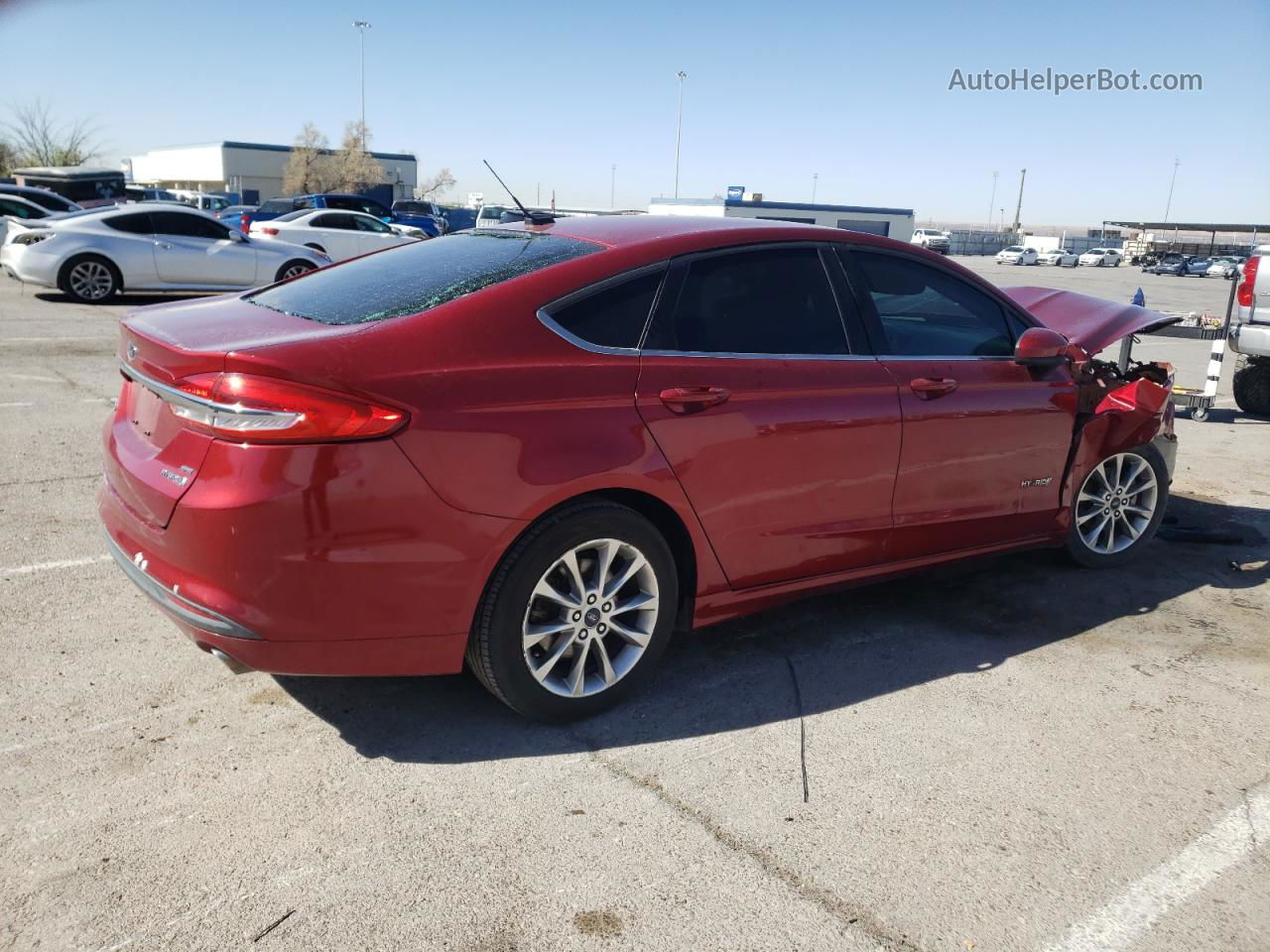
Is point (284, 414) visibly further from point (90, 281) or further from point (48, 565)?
point (90, 281)

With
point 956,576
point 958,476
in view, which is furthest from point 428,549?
point 956,576

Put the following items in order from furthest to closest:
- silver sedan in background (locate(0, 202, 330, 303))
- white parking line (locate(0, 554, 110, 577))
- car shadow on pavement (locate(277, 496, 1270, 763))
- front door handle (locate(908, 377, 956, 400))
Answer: silver sedan in background (locate(0, 202, 330, 303)), white parking line (locate(0, 554, 110, 577)), front door handle (locate(908, 377, 956, 400)), car shadow on pavement (locate(277, 496, 1270, 763))

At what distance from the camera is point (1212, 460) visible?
791 cm

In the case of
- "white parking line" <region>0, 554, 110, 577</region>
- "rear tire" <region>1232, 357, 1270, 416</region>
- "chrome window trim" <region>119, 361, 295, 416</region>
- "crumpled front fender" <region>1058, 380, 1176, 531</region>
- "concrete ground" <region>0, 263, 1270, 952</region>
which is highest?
"chrome window trim" <region>119, 361, 295, 416</region>

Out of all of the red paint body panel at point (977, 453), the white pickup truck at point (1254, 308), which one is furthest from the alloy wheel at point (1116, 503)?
the white pickup truck at point (1254, 308)

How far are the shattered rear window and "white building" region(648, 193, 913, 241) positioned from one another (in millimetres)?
46947

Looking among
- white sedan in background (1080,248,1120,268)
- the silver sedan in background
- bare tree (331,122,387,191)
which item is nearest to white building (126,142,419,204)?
bare tree (331,122,387,191)

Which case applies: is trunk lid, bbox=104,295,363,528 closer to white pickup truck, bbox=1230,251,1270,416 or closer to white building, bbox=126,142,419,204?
white pickup truck, bbox=1230,251,1270,416

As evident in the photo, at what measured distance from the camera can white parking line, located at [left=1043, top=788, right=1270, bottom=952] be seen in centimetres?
252

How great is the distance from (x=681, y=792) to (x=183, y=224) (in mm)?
13948

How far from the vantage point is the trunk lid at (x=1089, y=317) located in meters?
4.94

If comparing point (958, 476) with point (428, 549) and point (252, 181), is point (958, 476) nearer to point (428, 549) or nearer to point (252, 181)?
point (428, 549)

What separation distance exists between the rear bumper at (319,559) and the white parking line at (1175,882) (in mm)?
1843

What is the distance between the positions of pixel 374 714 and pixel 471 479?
3.30 ft
